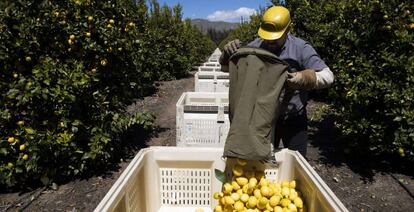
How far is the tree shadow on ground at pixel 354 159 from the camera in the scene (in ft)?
16.4

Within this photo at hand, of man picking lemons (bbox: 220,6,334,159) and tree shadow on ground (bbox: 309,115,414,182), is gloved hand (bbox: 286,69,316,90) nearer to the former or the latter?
man picking lemons (bbox: 220,6,334,159)

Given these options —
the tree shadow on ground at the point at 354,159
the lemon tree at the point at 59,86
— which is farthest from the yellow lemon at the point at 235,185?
the tree shadow on ground at the point at 354,159

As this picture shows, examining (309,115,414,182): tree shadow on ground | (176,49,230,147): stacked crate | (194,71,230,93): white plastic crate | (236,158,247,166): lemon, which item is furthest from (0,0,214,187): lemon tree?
(309,115,414,182): tree shadow on ground

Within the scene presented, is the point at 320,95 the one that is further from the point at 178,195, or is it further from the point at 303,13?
the point at 178,195

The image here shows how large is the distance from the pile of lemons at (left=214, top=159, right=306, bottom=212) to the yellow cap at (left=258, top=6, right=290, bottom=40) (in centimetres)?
95

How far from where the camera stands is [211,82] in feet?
24.3

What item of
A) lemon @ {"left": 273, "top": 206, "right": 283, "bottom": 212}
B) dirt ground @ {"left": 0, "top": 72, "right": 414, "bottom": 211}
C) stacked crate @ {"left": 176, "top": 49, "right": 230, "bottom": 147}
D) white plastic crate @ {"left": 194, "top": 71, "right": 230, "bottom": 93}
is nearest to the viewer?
lemon @ {"left": 273, "top": 206, "right": 283, "bottom": 212}

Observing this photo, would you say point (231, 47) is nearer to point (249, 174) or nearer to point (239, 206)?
point (249, 174)

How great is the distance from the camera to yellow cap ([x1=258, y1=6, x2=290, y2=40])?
2.23 meters

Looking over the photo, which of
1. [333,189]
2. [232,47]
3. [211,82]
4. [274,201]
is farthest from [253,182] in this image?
[211,82]

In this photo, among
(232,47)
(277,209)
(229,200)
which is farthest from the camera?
(232,47)

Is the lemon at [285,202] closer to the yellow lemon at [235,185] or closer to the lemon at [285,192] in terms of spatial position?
the lemon at [285,192]

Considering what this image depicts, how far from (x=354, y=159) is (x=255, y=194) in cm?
431

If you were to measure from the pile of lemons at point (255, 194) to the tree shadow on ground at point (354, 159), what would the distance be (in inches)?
134
